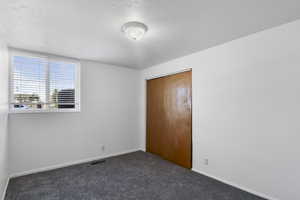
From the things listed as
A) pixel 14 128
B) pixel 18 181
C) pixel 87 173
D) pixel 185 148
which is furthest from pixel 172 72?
pixel 18 181

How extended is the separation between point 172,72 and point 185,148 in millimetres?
1676

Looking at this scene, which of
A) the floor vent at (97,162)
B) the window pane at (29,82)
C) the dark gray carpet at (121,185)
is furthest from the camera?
the floor vent at (97,162)

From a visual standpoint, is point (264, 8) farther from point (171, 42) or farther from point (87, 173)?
point (87, 173)

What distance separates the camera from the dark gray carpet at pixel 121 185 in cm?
218

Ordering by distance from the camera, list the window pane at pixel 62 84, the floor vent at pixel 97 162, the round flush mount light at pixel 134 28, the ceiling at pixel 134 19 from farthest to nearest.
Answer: the floor vent at pixel 97 162 → the window pane at pixel 62 84 → the round flush mount light at pixel 134 28 → the ceiling at pixel 134 19

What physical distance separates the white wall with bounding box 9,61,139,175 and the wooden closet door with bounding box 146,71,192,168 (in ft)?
1.80

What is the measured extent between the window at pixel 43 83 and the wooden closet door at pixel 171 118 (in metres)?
1.85

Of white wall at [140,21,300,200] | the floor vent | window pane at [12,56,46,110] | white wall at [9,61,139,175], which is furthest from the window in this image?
white wall at [140,21,300,200]

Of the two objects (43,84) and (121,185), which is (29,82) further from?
(121,185)

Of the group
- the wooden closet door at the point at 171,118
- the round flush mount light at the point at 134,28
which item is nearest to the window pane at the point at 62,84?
the wooden closet door at the point at 171,118

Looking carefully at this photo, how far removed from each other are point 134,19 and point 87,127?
2.63 metres

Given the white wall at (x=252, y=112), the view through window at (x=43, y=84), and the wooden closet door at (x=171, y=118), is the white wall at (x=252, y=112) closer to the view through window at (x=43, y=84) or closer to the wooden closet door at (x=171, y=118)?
the wooden closet door at (x=171, y=118)

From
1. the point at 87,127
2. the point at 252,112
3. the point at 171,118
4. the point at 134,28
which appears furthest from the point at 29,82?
the point at 252,112

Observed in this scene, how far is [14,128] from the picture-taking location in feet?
9.04
